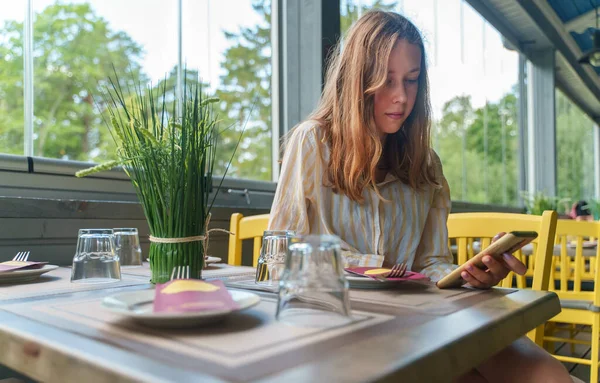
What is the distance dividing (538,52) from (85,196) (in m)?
7.37

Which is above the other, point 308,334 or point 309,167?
point 309,167

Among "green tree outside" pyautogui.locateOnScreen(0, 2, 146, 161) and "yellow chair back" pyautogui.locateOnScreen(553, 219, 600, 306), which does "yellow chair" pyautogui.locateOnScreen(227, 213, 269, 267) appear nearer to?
"green tree outside" pyautogui.locateOnScreen(0, 2, 146, 161)

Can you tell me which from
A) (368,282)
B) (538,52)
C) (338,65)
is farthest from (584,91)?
(368,282)

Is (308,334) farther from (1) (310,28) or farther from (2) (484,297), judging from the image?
(1) (310,28)

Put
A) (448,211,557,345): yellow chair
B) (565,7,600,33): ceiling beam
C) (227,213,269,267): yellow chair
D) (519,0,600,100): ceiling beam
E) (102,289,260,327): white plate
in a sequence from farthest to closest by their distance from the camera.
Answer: (565,7,600,33): ceiling beam, (519,0,600,100): ceiling beam, (227,213,269,267): yellow chair, (448,211,557,345): yellow chair, (102,289,260,327): white plate

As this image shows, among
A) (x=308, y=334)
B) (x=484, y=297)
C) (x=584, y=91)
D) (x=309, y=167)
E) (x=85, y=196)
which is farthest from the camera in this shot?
(x=584, y=91)

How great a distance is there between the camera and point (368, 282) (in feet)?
3.50

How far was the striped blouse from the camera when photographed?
1528 millimetres

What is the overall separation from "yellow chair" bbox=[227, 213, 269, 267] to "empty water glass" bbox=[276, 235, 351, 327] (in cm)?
112

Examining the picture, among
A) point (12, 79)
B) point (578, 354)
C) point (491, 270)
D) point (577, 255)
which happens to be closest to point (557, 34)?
point (578, 354)

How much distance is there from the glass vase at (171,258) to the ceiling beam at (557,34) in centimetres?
588

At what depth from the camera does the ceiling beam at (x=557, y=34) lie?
623 cm

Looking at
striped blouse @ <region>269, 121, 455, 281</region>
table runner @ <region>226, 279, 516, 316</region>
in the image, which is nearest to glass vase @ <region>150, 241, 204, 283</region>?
table runner @ <region>226, 279, 516, 316</region>

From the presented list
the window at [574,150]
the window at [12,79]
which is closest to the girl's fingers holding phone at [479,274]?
the window at [12,79]
